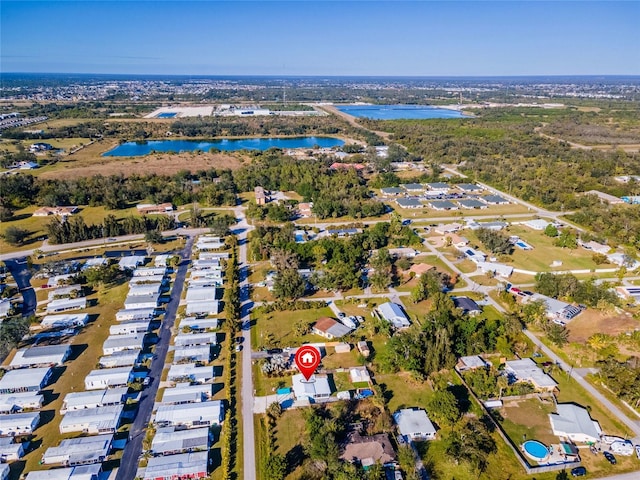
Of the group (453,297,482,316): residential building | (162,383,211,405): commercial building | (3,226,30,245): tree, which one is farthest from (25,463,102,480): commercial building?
(3,226,30,245): tree

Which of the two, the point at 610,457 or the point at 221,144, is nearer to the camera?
the point at 610,457

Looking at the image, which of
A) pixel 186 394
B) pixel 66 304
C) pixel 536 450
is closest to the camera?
pixel 536 450

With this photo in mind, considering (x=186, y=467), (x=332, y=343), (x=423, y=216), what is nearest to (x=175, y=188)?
(x=423, y=216)

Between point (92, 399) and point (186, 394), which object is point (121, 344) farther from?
point (186, 394)

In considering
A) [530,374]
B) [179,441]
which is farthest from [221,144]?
[530,374]

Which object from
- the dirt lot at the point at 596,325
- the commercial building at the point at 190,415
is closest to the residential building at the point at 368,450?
the commercial building at the point at 190,415

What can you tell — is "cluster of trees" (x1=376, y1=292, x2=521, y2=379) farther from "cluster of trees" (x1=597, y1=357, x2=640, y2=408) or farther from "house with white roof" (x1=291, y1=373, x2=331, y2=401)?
"cluster of trees" (x1=597, y1=357, x2=640, y2=408)

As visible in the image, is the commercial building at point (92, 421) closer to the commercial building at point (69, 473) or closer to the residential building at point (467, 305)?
the commercial building at point (69, 473)

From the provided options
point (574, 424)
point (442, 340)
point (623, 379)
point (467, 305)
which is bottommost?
point (574, 424)
